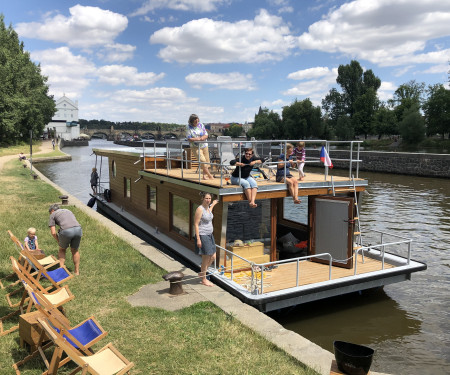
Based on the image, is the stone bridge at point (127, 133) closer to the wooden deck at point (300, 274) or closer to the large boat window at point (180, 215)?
the large boat window at point (180, 215)

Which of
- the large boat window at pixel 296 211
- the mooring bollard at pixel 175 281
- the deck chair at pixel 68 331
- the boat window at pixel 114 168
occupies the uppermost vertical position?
the boat window at pixel 114 168

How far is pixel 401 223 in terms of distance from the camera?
64.7 feet

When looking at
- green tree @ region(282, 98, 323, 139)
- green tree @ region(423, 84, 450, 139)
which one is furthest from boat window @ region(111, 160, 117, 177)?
green tree @ region(282, 98, 323, 139)

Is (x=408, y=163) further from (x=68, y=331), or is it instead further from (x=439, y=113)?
(x=68, y=331)

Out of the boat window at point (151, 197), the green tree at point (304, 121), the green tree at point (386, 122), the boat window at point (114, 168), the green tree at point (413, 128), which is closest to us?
the boat window at point (151, 197)

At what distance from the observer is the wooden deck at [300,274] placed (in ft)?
27.6

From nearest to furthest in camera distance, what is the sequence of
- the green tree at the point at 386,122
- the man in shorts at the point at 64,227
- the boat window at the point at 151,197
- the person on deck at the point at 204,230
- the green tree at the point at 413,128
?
the person on deck at the point at 204,230, the man in shorts at the point at 64,227, the boat window at the point at 151,197, the green tree at the point at 413,128, the green tree at the point at 386,122

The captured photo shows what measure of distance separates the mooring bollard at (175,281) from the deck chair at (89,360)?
2.76m

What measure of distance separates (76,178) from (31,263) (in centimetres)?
3171

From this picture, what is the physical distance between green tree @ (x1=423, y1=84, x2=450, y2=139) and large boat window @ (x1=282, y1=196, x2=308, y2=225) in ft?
168

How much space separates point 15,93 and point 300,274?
57.8 meters

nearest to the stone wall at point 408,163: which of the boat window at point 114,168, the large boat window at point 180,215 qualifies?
the boat window at point 114,168

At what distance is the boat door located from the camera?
9219 mm

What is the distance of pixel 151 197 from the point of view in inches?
529
